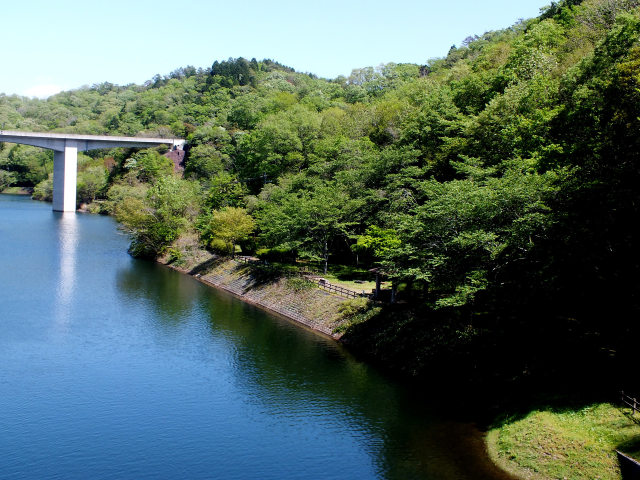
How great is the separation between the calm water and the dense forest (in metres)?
5.67

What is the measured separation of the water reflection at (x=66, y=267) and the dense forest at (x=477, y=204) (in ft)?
28.2

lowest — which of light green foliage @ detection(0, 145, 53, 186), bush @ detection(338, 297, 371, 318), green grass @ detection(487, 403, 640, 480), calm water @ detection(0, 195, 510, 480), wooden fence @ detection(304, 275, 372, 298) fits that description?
calm water @ detection(0, 195, 510, 480)

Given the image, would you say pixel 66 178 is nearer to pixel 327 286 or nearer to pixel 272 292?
pixel 272 292

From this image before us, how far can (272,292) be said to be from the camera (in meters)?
49.6

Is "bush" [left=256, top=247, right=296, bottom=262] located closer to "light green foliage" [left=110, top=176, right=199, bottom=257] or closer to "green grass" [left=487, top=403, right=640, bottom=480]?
"light green foliage" [left=110, top=176, right=199, bottom=257]

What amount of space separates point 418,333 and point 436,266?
4.73 metres

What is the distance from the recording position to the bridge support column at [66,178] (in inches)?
4107

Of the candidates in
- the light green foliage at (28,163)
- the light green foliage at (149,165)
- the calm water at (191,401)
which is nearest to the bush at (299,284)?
the calm water at (191,401)

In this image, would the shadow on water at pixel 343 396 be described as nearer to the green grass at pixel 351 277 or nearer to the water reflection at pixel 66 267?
the green grass at pixel 351 277

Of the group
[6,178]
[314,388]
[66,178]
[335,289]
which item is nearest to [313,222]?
[335,289]

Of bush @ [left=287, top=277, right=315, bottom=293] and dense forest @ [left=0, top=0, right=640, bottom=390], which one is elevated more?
dense forest @ [left=0, top=0, right=640, bottom=390]

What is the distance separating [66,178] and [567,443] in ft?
336

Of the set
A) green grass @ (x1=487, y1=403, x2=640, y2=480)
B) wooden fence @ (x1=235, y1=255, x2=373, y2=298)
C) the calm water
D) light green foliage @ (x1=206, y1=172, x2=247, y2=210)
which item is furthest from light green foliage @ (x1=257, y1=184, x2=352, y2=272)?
green grass @ (x1=487, y1=403, x2=640, y2=480)

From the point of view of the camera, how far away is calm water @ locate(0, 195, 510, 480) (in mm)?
22891
